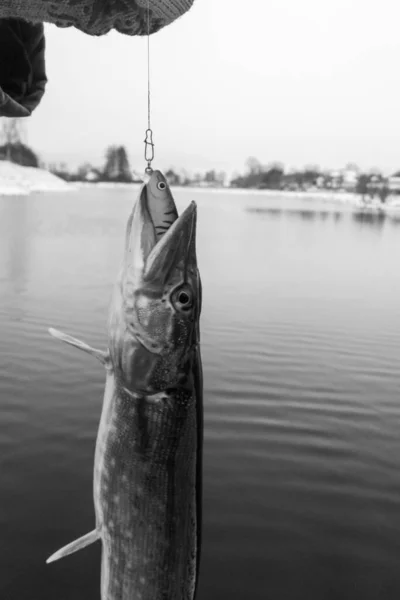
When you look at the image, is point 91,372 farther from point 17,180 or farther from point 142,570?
point 17,180

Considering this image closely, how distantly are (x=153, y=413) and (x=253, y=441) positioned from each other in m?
6.15

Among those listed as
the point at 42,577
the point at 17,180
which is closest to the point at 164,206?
the point at 42,577

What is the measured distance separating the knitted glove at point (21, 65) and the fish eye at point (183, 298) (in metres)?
3.28

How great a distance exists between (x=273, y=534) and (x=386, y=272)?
65.7 ft

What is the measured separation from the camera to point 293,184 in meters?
165

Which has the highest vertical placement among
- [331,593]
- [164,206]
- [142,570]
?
[164,206]

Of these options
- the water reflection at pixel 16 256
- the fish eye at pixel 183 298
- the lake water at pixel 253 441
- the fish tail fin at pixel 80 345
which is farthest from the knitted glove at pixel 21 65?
the water reflection at pixel 16 256

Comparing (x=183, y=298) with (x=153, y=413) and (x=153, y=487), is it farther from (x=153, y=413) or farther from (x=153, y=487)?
(x=153, y=487)

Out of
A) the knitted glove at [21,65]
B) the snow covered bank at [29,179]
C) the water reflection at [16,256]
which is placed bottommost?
the water reflection at [16,256]

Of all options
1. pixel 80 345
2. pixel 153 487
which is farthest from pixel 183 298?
pixel 153 487

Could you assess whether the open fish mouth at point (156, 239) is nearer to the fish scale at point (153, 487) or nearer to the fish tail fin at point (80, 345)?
the fish tail fin at point (80, 345)

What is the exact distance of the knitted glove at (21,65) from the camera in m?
4.94

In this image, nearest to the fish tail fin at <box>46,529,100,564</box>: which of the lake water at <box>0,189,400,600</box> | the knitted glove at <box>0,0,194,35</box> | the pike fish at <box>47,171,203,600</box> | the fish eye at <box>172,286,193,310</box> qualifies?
the pike fish at <box>47,171,203,600</box>

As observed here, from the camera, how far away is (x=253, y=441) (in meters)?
8.44
